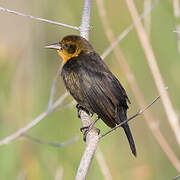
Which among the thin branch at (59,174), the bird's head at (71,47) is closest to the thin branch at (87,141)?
the bird's head at (71,47)

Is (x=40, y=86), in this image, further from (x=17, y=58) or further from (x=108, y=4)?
(x=108, y=4)

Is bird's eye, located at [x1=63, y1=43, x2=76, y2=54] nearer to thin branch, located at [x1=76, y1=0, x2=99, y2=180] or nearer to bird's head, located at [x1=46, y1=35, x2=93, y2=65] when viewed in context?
bird's head, located at [x1=46, y1=35, x2=93, y2=65]

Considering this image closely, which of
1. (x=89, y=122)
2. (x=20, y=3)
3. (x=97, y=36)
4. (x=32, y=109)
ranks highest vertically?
(x=20, y=3)

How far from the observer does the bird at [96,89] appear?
4.44m

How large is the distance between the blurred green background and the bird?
301 millimetres

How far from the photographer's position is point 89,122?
4426 mm

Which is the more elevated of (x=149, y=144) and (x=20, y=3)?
(x=20, y=3)

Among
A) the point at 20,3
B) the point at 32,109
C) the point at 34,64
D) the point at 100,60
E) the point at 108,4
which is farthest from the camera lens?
the point at 20,3

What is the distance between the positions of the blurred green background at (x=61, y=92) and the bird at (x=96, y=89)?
0.30 meters

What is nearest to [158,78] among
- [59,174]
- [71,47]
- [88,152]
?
[88,152]

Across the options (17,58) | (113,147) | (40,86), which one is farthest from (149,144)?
(17,58)

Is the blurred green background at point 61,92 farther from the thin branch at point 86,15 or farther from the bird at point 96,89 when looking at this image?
the thin branch at point 86,15

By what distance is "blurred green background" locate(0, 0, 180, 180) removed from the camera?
4.90 metres

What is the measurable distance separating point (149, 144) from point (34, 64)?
5.27 feet
